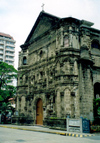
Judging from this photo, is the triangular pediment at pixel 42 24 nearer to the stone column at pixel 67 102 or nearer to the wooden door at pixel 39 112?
the stone column at pixel 67 102

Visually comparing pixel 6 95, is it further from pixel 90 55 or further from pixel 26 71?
pixel 90 55

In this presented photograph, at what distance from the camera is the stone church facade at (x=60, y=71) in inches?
776

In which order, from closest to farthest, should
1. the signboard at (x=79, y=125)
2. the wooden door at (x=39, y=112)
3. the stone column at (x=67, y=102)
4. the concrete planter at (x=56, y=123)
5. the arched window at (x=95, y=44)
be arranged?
the signboard at (x=79, y=125) → the concrete planter at (x=56, y=123) → the stone column at (x=67, y=102) → the wooden door at (x=39, y=112) → the arched window at (x=95, y=44)

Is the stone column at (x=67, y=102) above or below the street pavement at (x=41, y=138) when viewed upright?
above

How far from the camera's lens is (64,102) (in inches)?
759

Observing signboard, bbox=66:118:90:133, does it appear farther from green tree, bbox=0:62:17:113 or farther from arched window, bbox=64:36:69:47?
green tree, bbox=0:62:17:113

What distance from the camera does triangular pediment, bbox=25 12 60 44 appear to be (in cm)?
2453

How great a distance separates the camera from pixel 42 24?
26.7 m

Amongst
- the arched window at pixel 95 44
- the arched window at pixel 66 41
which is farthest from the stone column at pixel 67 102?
the arched window at pixel 95 44

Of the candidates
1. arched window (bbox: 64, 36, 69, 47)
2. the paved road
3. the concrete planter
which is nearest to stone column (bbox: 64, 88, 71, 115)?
the concrete planter

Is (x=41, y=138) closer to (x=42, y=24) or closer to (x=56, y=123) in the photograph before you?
(x=56, y=123)

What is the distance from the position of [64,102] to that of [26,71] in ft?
34.9

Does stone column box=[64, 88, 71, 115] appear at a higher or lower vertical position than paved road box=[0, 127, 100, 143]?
higher

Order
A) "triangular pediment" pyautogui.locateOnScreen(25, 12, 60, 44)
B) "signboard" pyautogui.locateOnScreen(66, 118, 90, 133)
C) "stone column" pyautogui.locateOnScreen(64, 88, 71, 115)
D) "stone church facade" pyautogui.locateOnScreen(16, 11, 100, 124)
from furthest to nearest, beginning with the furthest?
"triangular pediment" pyautogui.locateOnScreen(25, 12, 60, 44), "stone church facade" pyautogui.locateOnScreen(16, 11, 100, 124), "stone column" pyautogui.locateOnScreen(64, 88, 71, 115), "signboard" pyautogui.locateOnScreen(66, 118, 90, 133)
